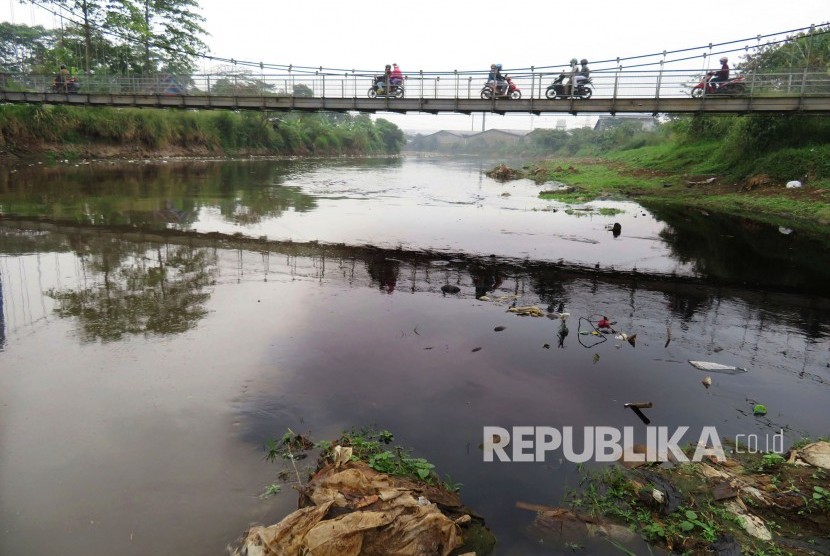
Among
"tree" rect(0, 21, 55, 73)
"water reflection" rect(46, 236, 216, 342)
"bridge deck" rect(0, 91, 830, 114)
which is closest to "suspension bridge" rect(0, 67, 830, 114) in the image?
→ "bridge deck" rect(0, 91, 830, 114)

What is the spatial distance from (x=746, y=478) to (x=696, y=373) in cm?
226

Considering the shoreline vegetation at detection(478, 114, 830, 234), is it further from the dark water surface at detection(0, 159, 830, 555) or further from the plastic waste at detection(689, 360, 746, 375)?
the plastic waste at detection(689, 360, 746, 375)

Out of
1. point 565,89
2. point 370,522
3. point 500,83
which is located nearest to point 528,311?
point 370,522

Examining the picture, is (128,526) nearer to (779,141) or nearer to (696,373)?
(696,373)

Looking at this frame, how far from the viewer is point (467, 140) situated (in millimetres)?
132000

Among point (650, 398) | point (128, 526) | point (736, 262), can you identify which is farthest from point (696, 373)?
point (736, 262)

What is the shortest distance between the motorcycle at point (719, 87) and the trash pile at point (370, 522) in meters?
20.0

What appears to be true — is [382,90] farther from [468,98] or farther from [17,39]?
[17,39]

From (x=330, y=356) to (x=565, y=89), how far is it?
57.3 feet

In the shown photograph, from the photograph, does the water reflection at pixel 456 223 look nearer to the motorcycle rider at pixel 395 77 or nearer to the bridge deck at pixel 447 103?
the bridge deck at pixel 447 103

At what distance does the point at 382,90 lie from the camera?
2288cm

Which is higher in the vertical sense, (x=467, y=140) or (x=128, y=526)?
(x=467, y=140)

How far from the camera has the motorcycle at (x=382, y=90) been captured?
877 inches

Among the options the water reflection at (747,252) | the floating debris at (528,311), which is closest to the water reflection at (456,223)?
the water reflection at (747,252)
